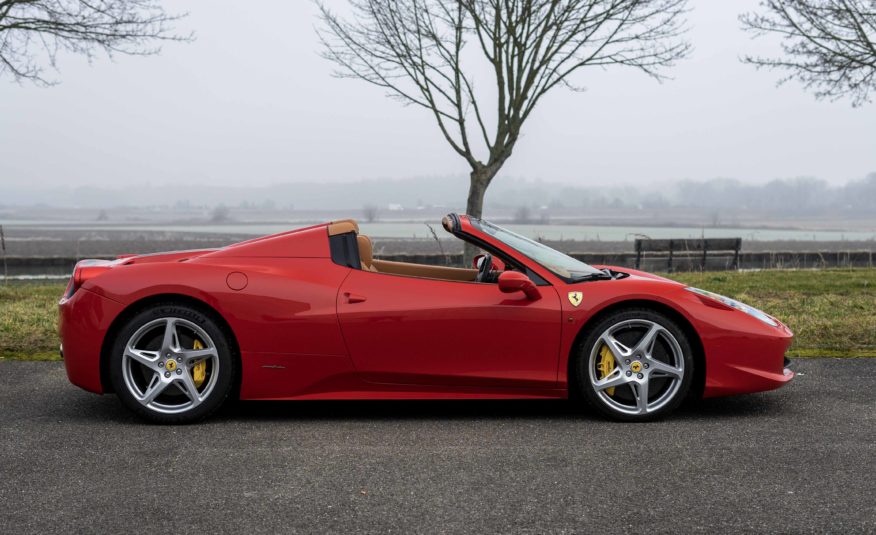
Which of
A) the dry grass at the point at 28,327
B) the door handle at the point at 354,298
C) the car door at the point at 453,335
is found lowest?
the dry grass at the point at 28,327

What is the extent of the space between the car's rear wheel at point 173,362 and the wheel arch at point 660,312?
1.89 meters

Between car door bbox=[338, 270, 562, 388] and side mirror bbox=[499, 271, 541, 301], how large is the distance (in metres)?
0.08

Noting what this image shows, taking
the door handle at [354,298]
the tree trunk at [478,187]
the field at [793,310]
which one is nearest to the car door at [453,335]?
the door handle at [354,298]

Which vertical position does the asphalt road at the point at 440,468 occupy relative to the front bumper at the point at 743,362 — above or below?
below

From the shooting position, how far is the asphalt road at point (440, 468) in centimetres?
322

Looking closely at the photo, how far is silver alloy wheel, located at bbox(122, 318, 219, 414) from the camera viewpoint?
457 centimetres

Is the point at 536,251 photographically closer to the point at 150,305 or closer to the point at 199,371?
the point at 199,371

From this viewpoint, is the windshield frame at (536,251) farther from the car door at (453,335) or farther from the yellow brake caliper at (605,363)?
the yellow brake caliper at (605,363)

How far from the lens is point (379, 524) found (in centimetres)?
315

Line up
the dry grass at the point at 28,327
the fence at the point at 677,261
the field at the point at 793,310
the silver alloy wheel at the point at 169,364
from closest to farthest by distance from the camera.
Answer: the silver alloy wheel at the point at 169,364 → the dry grass at the point at 28,327 → the field at the point at 793,310 → the fence at the point at 677,261

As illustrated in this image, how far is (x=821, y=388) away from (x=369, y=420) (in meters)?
3.04

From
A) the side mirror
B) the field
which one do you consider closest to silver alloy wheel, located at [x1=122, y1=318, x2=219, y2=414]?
the side mirror

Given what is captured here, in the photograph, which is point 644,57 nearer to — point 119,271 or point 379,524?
point 119,271

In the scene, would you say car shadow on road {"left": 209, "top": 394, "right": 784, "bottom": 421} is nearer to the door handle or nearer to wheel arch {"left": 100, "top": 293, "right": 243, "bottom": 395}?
wheel arch {"left": 100, "top": 293, "right": 243, "bottom": 395}
